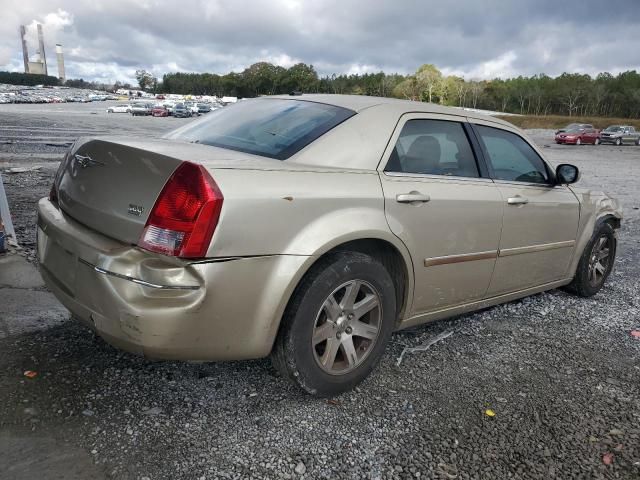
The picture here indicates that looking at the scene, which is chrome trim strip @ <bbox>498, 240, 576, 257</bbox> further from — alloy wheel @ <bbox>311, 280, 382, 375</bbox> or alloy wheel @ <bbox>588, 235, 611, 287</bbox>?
alloy wheel @ <bbox>311, 280, 382, 375</bbox>

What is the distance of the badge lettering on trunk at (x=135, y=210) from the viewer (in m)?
2.29

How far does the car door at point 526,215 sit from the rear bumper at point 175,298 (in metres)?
1.78

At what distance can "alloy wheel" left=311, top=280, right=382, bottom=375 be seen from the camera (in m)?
2.66

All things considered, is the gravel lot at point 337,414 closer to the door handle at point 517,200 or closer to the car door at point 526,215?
the car door at point 526,215

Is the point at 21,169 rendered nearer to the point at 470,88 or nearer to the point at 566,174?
the point at 566,174

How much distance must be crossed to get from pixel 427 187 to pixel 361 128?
0.51 m

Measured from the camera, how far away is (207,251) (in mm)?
2172

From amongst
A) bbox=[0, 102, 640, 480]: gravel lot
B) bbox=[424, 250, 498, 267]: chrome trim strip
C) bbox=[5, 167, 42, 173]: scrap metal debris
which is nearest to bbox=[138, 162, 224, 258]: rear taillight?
bbox=[0, 102, 640, 480]: gravel lot

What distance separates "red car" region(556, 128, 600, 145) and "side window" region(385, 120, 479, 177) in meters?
36.9

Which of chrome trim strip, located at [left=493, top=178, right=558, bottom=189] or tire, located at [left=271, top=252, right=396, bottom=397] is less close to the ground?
chrome trim strip, located at [left=493, top=178, right=558, bottom=189]

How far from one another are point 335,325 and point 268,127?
1206 millimetres

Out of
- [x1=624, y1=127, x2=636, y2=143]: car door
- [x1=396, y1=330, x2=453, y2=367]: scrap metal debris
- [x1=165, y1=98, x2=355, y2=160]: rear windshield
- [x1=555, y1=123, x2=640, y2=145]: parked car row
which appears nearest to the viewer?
[x1=165, y1=98, x2=355, y2=160]: rear windshield

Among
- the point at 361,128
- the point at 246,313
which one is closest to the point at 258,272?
the point at 246,313

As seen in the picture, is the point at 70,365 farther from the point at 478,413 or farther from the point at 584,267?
the point at 584,267
